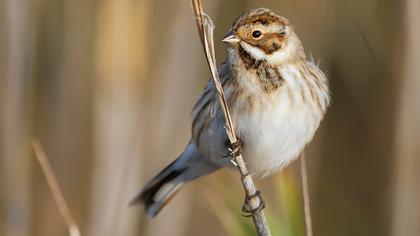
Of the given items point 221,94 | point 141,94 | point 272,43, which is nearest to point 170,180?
point 141,94

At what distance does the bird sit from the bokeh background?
0.44 ft

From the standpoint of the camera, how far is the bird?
91.2 inches

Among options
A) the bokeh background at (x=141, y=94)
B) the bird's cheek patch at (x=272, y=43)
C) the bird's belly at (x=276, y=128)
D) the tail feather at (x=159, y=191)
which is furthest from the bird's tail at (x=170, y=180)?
the bird's cheek patch at (x=272, y=43)

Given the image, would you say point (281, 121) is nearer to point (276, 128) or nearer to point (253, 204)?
point (276, 128)

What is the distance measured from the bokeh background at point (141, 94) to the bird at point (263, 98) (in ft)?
0.44

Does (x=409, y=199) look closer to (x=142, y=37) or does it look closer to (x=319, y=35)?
(x=319, y=35)

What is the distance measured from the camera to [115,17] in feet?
9.36

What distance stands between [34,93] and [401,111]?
1215mm

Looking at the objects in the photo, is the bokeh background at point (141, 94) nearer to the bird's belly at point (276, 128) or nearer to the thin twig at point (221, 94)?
the bird's belly at point (276, 128)

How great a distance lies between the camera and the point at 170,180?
9.20 feet

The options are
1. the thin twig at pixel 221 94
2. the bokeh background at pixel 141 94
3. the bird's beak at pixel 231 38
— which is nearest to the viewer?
the thin twig at pixel 221 94

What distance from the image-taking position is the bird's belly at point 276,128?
7.91 feet

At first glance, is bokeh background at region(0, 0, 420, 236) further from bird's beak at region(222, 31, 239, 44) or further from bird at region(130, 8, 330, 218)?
bird's beak at region(222, 31, 239, 44)

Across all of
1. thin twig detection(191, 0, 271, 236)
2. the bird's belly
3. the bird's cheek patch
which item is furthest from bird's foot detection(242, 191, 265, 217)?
the bird's cheek patch
